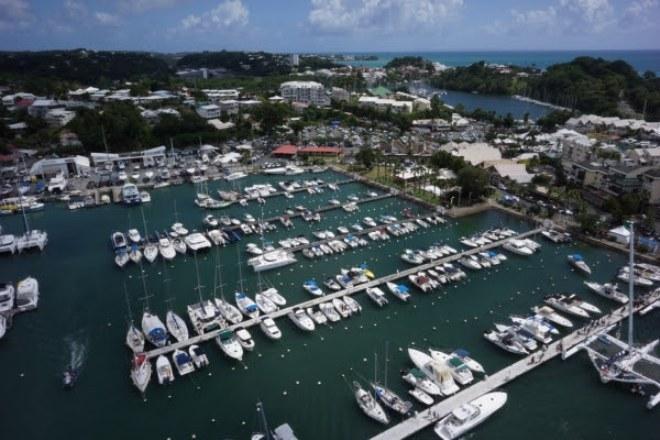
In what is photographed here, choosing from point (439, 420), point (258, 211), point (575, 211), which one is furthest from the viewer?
point (258, 211)

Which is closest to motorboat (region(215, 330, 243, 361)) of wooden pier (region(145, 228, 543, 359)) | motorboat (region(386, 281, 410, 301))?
wooden pier (region(145, 228, 543, 359))

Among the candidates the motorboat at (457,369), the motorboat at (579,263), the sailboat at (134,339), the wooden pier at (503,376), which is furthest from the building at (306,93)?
the motorboat at (457,369)

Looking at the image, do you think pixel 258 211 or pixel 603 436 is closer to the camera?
pixel 603 436

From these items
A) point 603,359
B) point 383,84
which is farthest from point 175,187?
point 383,84

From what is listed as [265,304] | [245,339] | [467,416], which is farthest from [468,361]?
[265,304]

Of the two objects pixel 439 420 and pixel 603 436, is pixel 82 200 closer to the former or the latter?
pixel 439 420

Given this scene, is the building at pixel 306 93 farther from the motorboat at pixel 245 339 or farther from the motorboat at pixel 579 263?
the motorboat at pixel 245 339
